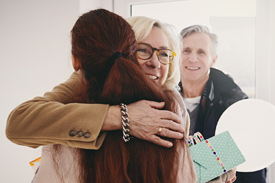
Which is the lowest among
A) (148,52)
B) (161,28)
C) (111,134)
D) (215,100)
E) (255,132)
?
(255,132)

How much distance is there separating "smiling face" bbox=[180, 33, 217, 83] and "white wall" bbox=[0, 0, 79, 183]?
0.84m

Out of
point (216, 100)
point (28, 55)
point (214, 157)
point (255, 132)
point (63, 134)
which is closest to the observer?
point (63, 134)

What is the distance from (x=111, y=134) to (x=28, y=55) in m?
1.55

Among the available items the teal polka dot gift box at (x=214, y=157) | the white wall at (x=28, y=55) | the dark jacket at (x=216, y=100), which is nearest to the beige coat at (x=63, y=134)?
the teal polka dot gift box at (x=214, y=157)

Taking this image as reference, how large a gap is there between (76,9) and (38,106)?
1.28m

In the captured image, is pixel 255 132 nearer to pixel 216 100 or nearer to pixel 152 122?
pixel 216 100

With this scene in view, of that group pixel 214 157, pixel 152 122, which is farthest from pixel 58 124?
pixel 214 157

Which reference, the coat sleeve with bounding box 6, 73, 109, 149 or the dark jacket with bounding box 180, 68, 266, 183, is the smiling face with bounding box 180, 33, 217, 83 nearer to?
the dark jacket with bounding box 180, 68, 266, 183

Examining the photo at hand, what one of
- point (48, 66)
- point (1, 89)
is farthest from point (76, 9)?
point (1, 89)

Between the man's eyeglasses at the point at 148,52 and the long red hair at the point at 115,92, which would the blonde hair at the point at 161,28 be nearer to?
the man's eyeglasses at the point at 148,52

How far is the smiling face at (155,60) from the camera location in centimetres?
123

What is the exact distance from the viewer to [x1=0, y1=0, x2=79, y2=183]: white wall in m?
1.86

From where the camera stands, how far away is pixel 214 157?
0.88 m

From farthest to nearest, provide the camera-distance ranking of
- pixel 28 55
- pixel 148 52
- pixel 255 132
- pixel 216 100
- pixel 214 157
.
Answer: pixel 28 55 < pixel 216 100 < pixel 255 132 < pixel 148 52 < pixel 214 157
